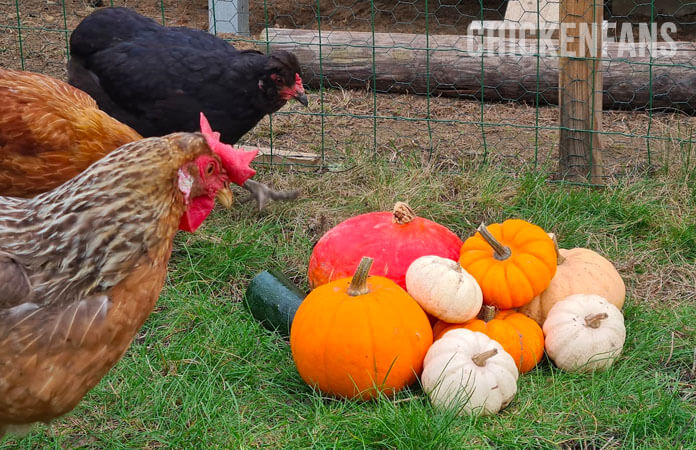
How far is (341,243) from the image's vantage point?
3.81 metres

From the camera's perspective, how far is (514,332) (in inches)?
134

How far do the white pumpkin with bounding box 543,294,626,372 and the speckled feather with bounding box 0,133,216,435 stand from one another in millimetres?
1780

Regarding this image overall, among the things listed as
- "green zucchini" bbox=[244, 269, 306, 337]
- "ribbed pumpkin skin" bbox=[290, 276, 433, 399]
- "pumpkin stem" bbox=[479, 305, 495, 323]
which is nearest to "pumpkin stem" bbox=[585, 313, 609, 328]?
"pumpkin stem" bbox=[479, 305, 495, 323]

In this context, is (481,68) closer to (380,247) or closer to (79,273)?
(380,247)

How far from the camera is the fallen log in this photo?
6.10 m

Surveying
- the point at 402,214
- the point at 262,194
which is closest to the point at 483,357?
the point at 402,214

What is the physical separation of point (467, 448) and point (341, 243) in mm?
1285

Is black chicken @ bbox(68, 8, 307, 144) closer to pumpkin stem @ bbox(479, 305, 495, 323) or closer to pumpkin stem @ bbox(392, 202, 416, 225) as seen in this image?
pumpkin stem @ bbox(392, 202, 416, 225)

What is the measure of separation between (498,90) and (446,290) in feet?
12.0

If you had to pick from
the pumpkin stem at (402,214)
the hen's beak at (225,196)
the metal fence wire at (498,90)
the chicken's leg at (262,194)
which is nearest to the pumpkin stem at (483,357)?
the pumpkin stem at (402,214)

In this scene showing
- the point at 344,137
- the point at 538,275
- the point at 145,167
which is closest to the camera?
the point at 145,167

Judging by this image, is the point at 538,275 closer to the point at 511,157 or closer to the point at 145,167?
the point at 145,167

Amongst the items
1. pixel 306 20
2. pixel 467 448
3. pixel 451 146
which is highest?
pixel 306 20

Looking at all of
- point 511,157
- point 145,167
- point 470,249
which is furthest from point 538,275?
point 511,157
